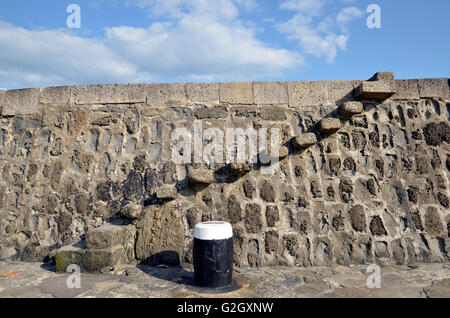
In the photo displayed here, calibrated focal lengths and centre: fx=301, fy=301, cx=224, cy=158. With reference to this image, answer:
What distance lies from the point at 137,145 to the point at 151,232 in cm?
126

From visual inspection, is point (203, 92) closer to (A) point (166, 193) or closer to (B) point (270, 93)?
(B) point (270, 93)

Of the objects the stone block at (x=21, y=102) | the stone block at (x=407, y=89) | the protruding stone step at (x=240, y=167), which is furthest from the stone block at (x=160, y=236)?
the stone block at (x=407, y=89)

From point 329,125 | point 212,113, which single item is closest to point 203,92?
point 212,113

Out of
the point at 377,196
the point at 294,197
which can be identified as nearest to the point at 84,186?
the point at 294,197

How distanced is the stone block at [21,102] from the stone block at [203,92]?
2.41m

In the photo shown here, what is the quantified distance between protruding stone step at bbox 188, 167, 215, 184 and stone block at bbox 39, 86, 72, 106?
2320 millimetres

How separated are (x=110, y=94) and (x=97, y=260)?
2398 millimetres

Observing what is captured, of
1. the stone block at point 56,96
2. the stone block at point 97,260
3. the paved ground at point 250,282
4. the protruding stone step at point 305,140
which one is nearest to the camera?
the paved ground at point 250,282

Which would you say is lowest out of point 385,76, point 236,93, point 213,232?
point 213,232

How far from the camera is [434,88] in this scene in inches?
175

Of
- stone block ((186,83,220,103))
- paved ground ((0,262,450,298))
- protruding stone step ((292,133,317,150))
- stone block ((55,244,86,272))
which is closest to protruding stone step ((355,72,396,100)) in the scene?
protruding stone step ((292,133,317,150))

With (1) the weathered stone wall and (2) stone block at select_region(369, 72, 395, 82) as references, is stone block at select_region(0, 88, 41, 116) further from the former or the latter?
(2) stone block at select_region(369, 72, 395, 82)

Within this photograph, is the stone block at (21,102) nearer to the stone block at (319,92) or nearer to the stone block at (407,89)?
the stone block at (319,92)

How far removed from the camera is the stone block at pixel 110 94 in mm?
4492
